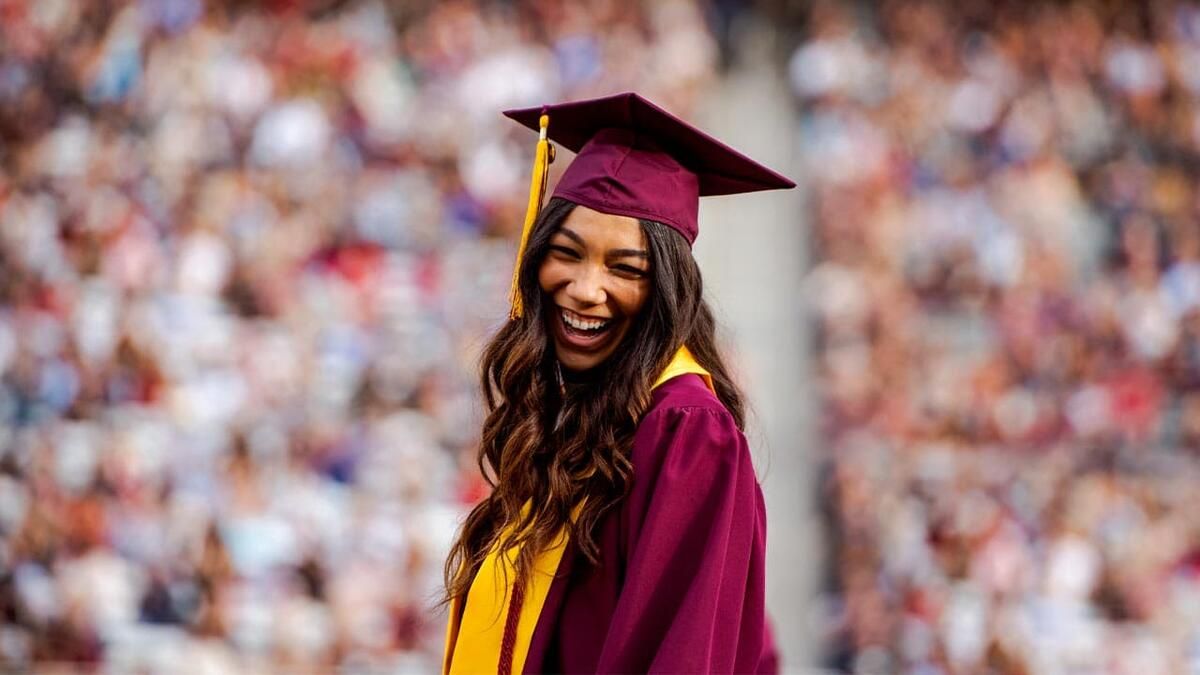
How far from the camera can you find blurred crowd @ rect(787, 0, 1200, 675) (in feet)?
22.4

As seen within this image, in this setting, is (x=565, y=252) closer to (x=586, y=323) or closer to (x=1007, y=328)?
(x=586, y=323)

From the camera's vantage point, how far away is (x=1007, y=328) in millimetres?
7723

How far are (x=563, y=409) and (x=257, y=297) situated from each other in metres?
5.46

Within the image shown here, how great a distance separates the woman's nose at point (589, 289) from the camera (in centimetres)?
196

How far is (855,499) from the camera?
701 centimetres

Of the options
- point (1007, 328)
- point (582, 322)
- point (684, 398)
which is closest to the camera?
point (684, 398)

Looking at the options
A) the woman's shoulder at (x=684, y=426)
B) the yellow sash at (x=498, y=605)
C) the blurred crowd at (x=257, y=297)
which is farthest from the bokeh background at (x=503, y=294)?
the woman's shoulder at (x=684, y=426)

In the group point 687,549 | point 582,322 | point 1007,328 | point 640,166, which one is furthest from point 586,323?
point 1007,328

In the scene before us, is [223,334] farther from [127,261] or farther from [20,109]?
[20,109]

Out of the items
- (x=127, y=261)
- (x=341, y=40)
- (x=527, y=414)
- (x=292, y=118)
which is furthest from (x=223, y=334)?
(x=527, y=414)

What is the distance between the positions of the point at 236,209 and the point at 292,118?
67 cm

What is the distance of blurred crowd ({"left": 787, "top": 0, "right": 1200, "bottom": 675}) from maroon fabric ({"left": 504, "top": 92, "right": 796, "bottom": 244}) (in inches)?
195

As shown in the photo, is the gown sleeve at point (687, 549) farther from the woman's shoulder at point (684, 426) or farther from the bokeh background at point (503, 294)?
the bokeh background at point (503, 294)

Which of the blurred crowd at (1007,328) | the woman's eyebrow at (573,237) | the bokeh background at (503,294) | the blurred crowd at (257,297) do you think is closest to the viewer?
the woman's eyebrow at (573,237)
